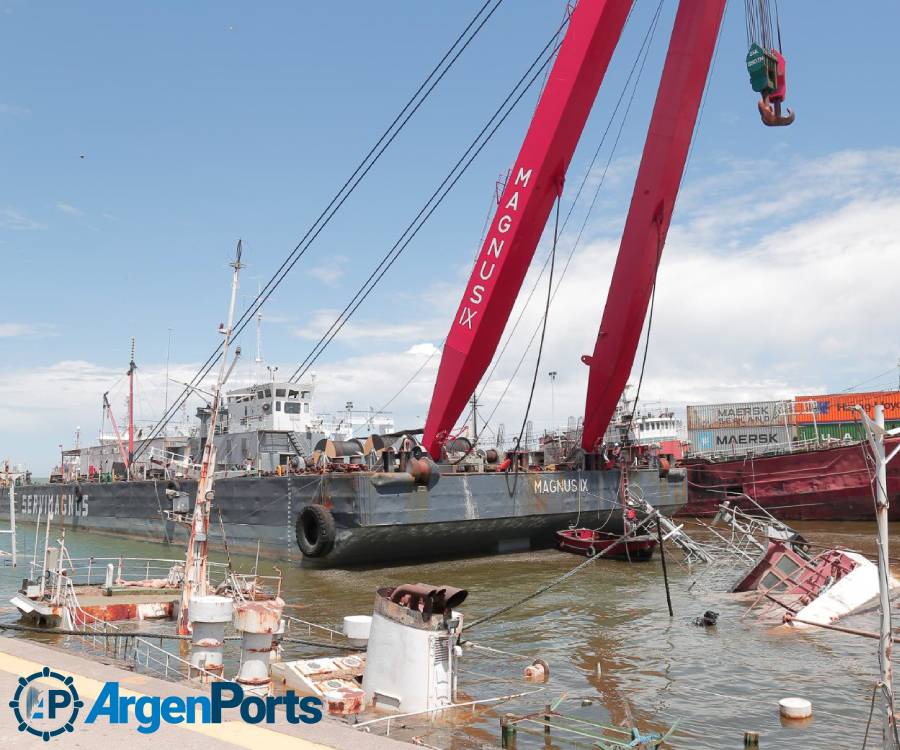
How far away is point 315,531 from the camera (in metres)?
24.9

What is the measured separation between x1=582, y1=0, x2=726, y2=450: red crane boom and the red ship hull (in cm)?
1455

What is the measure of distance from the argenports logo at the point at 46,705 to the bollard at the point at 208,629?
2.10 meters

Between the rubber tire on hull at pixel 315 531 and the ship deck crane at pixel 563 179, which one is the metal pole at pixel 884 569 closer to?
the ship deck crane at pixel 563 179

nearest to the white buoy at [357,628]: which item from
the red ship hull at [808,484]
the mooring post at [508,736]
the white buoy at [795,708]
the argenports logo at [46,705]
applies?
the mooring post at [508,736]

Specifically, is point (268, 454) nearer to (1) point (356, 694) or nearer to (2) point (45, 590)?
(2) point (45, 590)

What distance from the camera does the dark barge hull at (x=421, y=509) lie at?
2430 centimetres

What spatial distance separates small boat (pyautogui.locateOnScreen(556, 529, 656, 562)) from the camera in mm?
26281

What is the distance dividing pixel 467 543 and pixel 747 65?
1711cm

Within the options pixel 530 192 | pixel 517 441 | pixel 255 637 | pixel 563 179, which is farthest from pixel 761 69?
pixel 255 637

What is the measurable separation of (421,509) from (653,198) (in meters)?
12.9

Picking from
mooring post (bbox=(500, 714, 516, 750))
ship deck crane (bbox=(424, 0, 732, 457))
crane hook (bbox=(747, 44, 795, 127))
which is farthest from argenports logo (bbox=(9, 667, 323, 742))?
crane hook (bbox=(747, 44, 795, 127))

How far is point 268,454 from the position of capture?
113 ft

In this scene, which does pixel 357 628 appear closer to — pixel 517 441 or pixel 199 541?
pixel 199 541

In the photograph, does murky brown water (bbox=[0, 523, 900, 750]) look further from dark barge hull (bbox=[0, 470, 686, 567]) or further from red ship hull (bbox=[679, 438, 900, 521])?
red ship hull (bbox=[679, 438, 900, 521])
